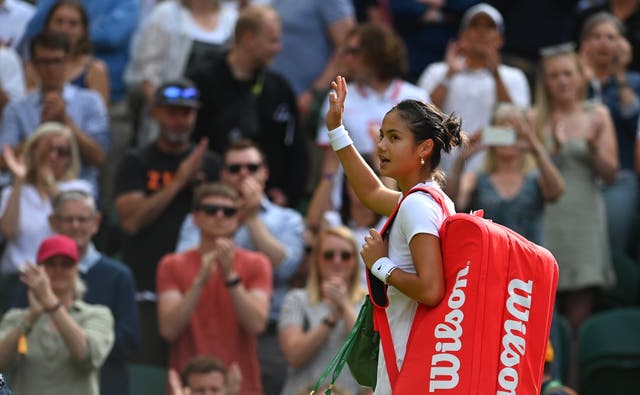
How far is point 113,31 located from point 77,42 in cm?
112

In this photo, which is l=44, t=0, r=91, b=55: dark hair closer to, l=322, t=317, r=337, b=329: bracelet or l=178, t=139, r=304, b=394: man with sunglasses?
l=178, t=139, r=304, b=394: man with sunglasses

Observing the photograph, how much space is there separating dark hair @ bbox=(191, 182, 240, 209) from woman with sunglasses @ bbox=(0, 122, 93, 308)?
0.85m

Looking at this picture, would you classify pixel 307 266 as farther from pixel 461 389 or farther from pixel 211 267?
pixel 461 389

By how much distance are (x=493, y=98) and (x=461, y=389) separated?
19.6 feet

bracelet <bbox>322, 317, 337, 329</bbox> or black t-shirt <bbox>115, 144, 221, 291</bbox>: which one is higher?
black t-shirt <bbox>115, 144, 221, 291</bbox>

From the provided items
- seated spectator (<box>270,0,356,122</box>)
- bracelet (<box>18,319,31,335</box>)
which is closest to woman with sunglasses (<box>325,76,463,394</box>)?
bracelet (<box>18,319,31,335</box>)

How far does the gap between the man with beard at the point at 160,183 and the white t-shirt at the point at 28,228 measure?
420mm

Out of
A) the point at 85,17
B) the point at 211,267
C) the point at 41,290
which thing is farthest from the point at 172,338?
the point at 85,17

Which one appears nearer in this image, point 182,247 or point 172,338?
point 172,338

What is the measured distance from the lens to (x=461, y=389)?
586cm

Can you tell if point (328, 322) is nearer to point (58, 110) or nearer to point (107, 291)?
point (107, 291)

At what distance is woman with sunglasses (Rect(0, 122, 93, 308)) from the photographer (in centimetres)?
1016

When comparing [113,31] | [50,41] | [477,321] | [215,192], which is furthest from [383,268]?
[113,31]

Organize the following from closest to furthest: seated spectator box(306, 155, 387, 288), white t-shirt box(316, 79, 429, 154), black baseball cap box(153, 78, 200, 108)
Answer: seated spectator box(306, 155, 387, 288)
black baseball cap box(153, 78, 200, 108)
white t-shirt box(316, 79, 429, 154)
